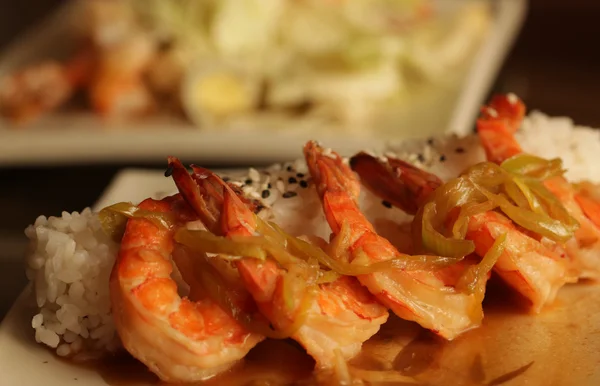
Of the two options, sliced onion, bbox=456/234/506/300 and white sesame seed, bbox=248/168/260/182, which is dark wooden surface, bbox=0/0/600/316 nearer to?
white sesame seed, bbox=248/168/260/182

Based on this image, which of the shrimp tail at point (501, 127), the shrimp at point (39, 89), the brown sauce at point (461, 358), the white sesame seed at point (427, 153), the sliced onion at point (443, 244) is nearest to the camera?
the brown sauce at point (461, 358)

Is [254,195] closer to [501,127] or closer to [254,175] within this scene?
[254,175]

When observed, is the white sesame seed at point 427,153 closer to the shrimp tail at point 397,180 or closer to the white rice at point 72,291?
the shrimp tail at point 397,180

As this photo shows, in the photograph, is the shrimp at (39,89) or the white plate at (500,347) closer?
the white plate at (500,347)

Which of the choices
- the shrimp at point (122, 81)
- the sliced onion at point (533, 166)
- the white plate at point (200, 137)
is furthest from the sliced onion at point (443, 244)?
the shrimp at point (122, 81)

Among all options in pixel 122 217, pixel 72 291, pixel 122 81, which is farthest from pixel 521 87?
pixel 72 291

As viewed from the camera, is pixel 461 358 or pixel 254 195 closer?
pixel 461 358
